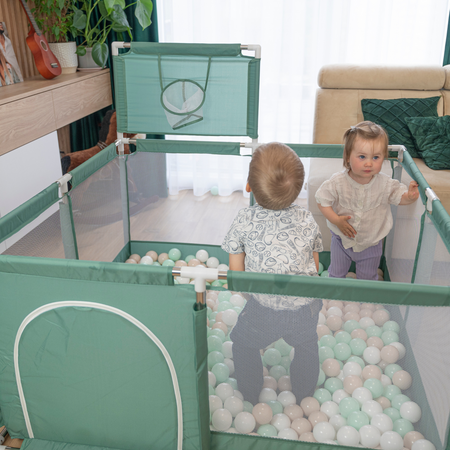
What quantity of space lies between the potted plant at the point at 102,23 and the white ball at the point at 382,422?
90.7 inches

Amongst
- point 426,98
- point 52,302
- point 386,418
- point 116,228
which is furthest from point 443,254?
point 426,98

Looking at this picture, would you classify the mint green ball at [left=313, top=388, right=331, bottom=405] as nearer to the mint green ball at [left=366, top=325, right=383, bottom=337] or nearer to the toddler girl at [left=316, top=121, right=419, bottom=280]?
the mint green ball at [left=366, top=325, right=383, bottom=337]

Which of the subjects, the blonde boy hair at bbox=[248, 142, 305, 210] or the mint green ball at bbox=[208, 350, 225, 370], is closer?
the mint green ball at bbox=[208, 350, 225, 370]

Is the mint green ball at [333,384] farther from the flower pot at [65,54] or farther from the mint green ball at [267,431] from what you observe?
the flower pot at [65,54]

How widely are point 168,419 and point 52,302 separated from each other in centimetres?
38

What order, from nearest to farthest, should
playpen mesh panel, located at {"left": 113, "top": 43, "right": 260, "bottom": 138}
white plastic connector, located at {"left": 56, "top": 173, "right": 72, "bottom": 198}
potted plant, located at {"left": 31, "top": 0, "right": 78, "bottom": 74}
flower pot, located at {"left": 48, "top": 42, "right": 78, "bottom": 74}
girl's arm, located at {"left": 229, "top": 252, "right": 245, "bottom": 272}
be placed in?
girl's arm, located at {"left": 229, "top": 252, "right": 245, "bottom": 272} < white plastic connector, located at {"left": 56, "top": 173, "right": 72, "bottom": 198} < playpen mesh panel, located at {"left": 113, "top": 43, "right": 260, "bottom": 138} < potted plant, located at {"left": 31, "top": 0, "right": 78, "bottom": 74} < flower pot, located at {"left": 48, "top": 42, "right": 78, "bottom": 74}

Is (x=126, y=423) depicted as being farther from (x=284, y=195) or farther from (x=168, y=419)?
(x=284, y=195)

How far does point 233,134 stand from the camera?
75.3 inches

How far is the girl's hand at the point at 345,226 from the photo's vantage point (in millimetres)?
1671

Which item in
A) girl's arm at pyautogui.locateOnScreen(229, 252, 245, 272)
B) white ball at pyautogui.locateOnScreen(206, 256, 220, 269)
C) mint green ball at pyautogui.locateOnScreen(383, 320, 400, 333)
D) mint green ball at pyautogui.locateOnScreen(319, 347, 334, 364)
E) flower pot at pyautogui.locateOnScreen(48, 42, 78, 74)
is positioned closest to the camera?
mint green ball at pyautogui.locateOnScreen(319, 347, 334, 364)

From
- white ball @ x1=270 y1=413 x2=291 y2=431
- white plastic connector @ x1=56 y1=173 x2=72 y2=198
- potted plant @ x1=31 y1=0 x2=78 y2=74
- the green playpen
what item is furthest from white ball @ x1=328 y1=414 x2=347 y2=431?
potted plant @ x1=31 y1=0 x2=78 y2=74

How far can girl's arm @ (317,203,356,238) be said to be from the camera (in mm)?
1672

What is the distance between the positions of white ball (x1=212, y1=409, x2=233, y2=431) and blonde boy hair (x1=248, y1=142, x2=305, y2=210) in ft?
1.71

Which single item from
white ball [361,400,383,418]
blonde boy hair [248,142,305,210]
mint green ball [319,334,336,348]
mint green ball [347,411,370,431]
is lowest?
mint green ball [347,411,370,431]
